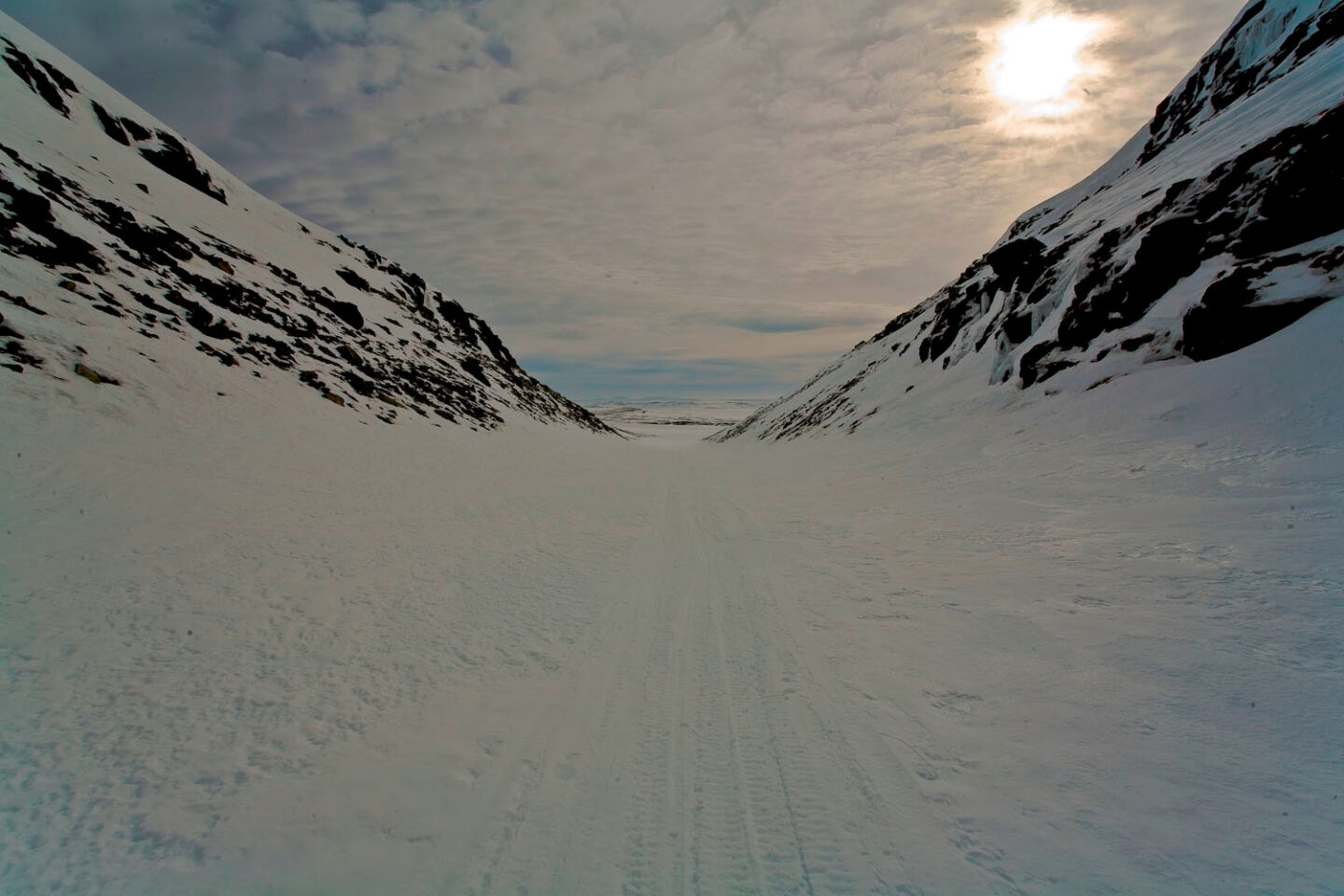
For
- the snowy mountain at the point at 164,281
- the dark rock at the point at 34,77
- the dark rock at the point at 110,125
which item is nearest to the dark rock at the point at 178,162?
the snowy mountain at the point at 164,281

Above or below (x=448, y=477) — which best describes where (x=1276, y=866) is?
below

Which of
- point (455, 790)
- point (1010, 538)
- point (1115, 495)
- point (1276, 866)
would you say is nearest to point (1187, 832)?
point (1276, 866)

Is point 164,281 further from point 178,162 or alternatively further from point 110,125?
point 178,162

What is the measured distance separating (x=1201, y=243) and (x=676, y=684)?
18500 mm

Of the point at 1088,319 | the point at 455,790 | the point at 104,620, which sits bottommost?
the point at 455,790

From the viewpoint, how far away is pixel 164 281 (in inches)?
679

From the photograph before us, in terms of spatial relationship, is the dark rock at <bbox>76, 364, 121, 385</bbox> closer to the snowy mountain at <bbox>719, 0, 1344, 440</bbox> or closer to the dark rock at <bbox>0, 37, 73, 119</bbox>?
the snowy mountain at <bbox>719, 0, 1344, 440</bbox>

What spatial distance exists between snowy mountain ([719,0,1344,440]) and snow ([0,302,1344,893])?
2222mm

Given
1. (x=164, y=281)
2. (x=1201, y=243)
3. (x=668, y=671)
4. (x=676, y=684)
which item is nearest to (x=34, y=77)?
(x=164, y=281)

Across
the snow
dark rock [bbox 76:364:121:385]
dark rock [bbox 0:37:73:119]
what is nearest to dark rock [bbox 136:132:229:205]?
dark rock [bbox 0:37:73:119]

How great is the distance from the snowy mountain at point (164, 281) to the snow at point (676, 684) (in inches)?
115

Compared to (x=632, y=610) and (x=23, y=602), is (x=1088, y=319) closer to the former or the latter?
(x=632, y=610)

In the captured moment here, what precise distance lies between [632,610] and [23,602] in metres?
5.79

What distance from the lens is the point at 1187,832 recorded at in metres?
2.79
